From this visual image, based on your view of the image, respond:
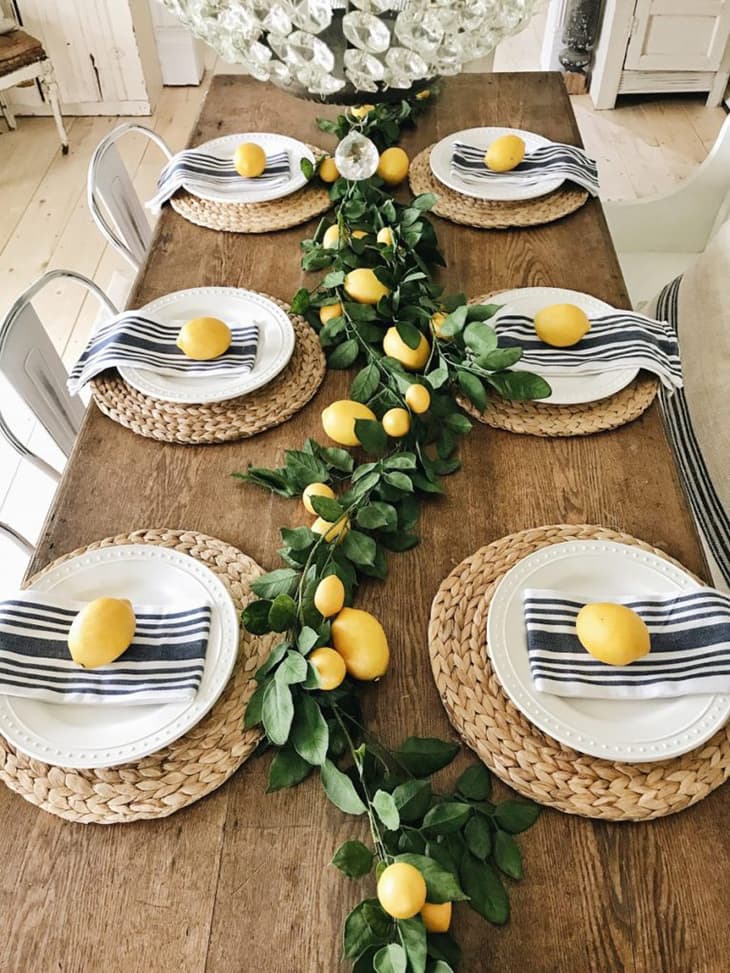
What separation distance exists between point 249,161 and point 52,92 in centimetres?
217

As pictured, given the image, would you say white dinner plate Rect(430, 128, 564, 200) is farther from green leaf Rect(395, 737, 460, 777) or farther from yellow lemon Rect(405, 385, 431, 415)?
green leaf Rect(395, 737, 460, 777)

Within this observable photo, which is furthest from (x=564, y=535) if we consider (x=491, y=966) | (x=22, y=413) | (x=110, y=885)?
(x=22, y=413)

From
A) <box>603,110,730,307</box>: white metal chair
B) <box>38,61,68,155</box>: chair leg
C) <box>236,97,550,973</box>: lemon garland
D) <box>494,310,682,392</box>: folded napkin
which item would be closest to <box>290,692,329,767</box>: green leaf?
<box>236,97,550,973</box>: lemon garland

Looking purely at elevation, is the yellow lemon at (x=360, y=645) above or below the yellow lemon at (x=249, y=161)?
below

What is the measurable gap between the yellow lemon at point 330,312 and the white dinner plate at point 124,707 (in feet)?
1.44

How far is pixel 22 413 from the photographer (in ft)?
7.27

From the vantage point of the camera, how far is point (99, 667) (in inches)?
30.2

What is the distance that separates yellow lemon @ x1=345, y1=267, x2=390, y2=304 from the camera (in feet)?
3.65

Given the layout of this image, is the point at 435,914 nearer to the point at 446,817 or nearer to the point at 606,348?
the point at 446,817

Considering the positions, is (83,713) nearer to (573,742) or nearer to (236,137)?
(573,742)

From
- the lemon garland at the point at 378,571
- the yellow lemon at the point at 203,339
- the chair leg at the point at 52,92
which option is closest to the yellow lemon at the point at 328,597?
the lemon garland at the point at 378,571

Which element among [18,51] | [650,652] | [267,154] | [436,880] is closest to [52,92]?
[18,51]

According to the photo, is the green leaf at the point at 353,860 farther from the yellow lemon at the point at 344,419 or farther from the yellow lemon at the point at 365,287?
the yellow lemon at the point at 365,287

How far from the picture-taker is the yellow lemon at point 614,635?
2.47ft
